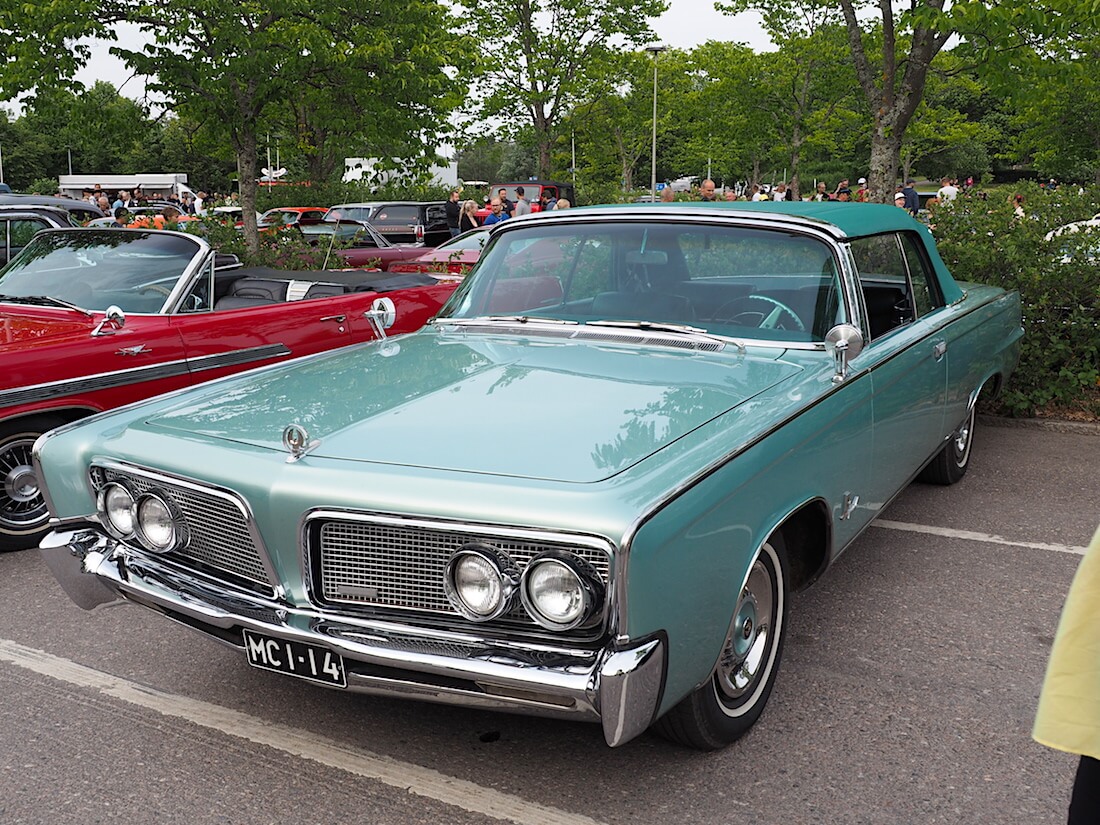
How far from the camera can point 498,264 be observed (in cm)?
468

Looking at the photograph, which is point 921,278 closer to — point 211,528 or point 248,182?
point 211,528

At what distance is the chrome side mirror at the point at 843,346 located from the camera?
369 cm

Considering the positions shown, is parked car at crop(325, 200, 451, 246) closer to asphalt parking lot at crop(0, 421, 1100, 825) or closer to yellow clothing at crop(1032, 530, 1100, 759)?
asphalt parking lot at crop(0, 421, 1100, 825)

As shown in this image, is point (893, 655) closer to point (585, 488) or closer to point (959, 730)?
point (959, 730)

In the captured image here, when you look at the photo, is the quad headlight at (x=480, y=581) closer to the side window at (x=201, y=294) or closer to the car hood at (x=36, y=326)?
the car hood at (x=36, y=326)

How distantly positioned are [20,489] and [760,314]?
366 centimetres

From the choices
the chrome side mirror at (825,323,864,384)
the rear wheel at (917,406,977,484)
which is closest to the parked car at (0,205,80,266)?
the rear wheel at (917,406,977,484)

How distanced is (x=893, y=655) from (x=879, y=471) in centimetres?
71

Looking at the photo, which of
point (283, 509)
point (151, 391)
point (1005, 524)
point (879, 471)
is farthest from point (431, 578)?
point (1005, 524)

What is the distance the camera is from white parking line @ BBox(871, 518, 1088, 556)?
4.96 metres

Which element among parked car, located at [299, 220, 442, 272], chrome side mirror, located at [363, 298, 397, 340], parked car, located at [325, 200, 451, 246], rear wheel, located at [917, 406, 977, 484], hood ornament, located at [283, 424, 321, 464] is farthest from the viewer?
parked car, located at [325, 200, 451, 246]

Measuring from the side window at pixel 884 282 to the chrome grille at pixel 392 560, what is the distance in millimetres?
2256

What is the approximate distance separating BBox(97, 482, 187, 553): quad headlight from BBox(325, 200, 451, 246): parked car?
592 inches

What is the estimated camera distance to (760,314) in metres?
4.04
